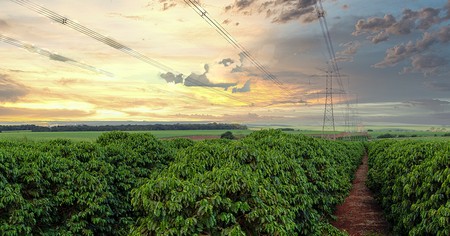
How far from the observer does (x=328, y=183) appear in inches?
645

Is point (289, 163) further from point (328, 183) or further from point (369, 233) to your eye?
point (369, 233)

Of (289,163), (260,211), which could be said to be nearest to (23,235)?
(260,211)

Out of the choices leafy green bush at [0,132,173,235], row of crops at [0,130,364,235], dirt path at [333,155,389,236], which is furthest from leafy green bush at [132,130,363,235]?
dirt path at [333,155,389,236]

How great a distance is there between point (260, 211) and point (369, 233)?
12448 millimetres

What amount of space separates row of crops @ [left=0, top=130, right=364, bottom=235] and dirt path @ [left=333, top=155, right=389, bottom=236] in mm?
2037

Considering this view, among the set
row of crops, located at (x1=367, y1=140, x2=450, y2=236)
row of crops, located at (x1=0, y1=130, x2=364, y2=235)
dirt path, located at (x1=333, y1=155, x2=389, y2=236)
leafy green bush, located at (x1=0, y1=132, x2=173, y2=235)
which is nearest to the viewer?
row of crops, located at (x1=0, y1=130, x2=364, y2=235)

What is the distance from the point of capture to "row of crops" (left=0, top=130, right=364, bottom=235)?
8.45 metres

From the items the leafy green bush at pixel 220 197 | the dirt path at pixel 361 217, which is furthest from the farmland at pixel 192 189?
the dirt path at pixel 361 217

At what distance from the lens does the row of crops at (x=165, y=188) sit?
8.45 meters

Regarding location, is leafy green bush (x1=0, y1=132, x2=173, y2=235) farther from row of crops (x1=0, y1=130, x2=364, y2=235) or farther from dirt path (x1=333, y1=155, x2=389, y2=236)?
dirt path (x1=333, y1=155, x2=389, y2=236)

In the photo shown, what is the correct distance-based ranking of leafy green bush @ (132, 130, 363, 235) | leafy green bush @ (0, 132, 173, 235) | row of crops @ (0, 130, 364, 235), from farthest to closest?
leafy green bush @ (0, 132, 173, 235) → row of crops @ (0, 130, 364, 235) → leafy green bush @ (132, 130, 363, 235)

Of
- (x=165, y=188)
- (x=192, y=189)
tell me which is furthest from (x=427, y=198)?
(x=165, y=188)

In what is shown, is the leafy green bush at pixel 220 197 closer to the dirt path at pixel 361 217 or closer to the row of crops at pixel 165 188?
the row of crops at pixel 165 188

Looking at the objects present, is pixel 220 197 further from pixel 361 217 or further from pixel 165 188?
pixel 361 217
